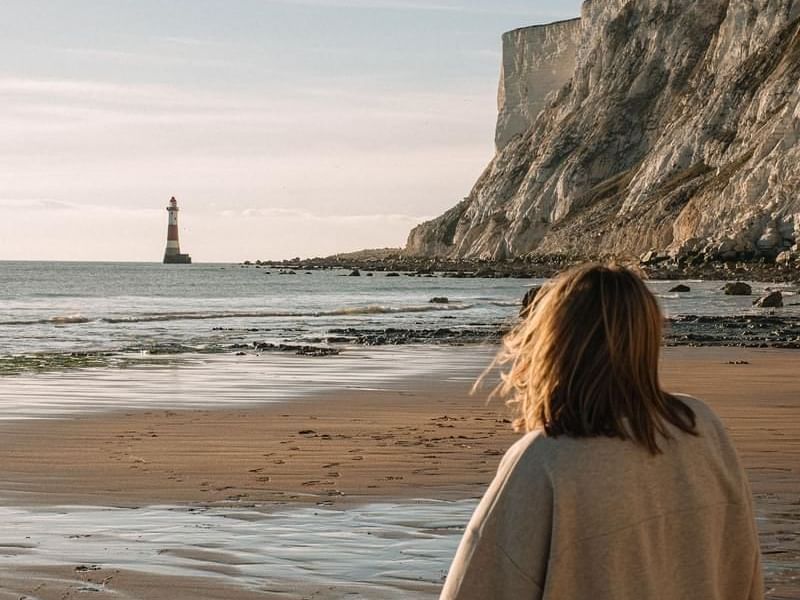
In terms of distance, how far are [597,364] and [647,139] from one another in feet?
384

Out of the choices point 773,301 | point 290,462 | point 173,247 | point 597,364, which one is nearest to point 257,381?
point 290,462

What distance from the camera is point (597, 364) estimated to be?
99.3 inches

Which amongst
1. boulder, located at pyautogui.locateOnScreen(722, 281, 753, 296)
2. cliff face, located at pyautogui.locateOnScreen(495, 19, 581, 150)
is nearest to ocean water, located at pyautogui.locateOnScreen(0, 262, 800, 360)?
boulder, located at pyautogui.locateOnScreen(722, 281, 753, 296)

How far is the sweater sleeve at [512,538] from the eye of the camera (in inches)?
96.3

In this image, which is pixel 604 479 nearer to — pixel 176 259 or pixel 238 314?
pixel 238 314

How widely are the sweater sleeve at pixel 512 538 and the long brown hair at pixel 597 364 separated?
0.11m

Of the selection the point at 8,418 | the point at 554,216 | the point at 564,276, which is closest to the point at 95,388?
the point at 8,418

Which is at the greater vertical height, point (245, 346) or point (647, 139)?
point (647, 139)

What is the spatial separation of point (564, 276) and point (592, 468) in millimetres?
397

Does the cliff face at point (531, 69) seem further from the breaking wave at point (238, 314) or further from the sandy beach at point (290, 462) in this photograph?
the sandy beach at point (290, 462)

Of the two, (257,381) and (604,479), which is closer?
(604,479)

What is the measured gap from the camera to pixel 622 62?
12019 cm

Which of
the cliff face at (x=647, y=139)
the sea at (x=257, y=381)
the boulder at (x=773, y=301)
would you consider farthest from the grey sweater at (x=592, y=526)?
the cliff face at (x=647, y=139)

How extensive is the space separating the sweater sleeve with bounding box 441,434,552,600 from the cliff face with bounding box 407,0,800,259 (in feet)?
226
